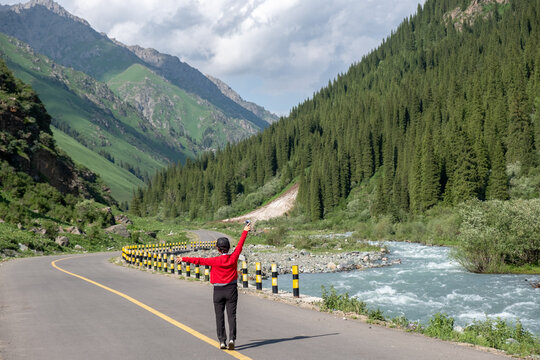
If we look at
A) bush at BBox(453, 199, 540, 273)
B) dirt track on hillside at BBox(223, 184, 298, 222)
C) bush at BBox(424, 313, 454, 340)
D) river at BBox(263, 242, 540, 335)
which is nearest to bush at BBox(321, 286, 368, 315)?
bush at BBox(424, 313, 454, 340)

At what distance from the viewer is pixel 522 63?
10812cm

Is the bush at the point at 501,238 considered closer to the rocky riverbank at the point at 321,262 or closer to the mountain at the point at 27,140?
the rocky riverbank at the point at 321,262

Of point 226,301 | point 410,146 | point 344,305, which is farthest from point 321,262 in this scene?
point 410,146

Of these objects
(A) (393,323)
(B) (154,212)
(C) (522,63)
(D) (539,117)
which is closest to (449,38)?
(C) (522,63)

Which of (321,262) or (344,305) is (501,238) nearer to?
(321,262)

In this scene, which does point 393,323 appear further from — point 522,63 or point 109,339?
point 522,63

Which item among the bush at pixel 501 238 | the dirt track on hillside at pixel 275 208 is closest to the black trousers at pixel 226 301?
the bush at pixel 501 238

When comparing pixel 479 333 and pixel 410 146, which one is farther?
pixel 410 146

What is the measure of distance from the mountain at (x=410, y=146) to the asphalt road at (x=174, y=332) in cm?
6342

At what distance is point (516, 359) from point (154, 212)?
174 metres

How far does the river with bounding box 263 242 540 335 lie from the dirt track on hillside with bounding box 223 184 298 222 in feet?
289

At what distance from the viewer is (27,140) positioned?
212 ft

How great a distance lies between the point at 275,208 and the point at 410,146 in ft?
134

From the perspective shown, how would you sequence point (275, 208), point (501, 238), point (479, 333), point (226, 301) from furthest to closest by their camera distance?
point (275, 208)
point (501, 238)
point (479, 333)
point (226, 301)
